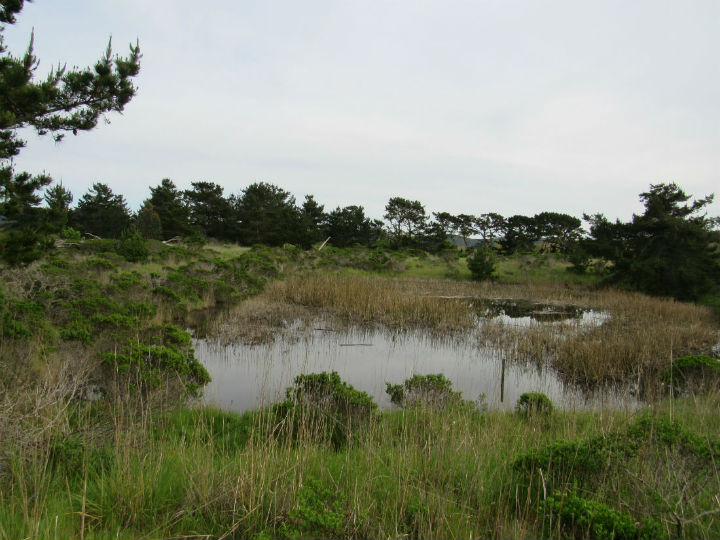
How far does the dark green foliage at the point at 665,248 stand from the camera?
17594mm

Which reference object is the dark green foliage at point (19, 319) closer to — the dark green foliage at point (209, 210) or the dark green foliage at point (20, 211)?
the dark green foliage at point (20, 211)

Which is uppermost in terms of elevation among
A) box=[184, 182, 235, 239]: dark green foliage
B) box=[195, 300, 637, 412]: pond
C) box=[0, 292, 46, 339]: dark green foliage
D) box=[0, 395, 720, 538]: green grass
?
box=[184, 182, 235, 239]: dark green foliage

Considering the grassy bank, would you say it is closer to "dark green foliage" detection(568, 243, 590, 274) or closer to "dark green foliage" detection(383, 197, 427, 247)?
"dark green foliage" detection(568, 243, 590, 274)

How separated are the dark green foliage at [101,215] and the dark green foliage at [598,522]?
36.5m

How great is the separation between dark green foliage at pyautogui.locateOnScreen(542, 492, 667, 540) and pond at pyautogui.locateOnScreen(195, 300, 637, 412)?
2953 millimetres

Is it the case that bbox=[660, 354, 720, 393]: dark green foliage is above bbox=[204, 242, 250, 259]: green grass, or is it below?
below

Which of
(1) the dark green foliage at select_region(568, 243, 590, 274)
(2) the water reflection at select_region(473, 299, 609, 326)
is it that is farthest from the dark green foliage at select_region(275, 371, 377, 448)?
(1) the dark green foliage at select_region(568, 243, 590, 274)

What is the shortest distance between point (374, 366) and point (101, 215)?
33.6 meters

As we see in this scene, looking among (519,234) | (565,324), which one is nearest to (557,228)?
(519,234)

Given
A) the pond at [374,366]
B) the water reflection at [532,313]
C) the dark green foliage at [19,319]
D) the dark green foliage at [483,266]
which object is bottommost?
the pond at [374,366]

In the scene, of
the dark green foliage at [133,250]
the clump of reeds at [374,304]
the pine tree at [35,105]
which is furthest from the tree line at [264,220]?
the clump of reeds at [374,304]

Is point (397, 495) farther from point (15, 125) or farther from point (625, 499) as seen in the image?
point (15, 125)

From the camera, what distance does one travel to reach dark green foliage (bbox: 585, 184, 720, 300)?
17.6 metres

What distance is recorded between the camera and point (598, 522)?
96.1 inches
